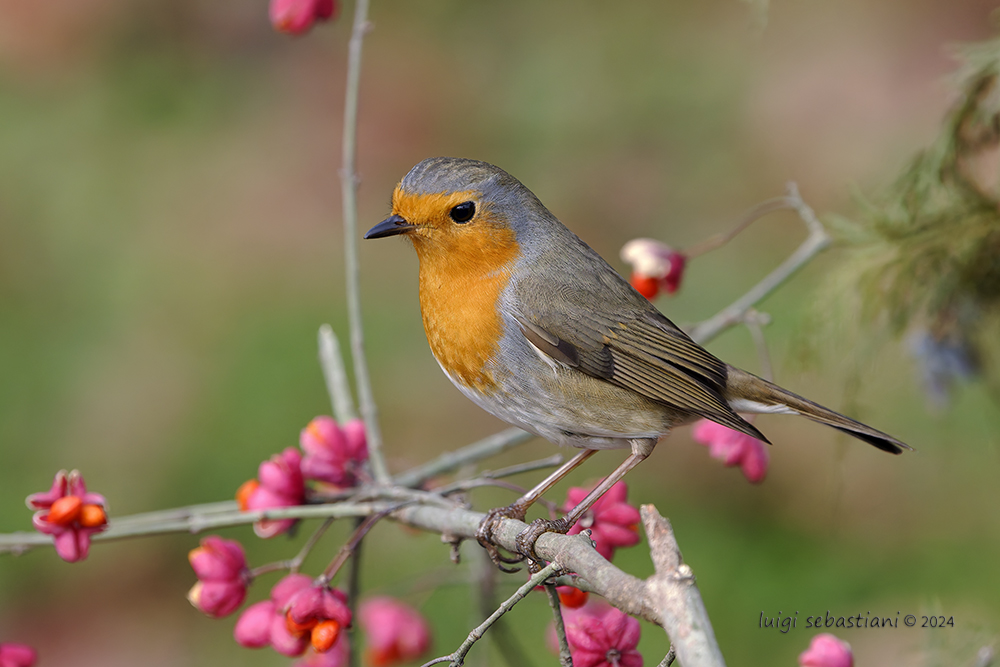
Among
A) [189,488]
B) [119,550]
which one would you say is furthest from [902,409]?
[119,550]

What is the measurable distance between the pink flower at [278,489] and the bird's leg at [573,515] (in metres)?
0.49

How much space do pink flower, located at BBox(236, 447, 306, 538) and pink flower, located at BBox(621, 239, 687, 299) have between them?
3.01 feet

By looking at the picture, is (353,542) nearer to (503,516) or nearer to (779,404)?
(503,516)

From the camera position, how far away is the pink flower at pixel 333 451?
1.97m

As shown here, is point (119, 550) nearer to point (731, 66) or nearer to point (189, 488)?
point (189, 488)

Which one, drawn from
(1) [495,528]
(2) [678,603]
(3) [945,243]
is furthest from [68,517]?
(3) [945,243]

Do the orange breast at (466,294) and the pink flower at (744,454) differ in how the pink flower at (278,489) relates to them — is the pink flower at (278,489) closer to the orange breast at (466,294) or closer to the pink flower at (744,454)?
the orange breast at (466,294)

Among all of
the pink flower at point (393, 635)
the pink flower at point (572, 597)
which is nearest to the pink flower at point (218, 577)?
the pink flower at point (393, 635)

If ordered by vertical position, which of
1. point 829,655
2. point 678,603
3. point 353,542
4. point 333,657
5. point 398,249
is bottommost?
point 829,655

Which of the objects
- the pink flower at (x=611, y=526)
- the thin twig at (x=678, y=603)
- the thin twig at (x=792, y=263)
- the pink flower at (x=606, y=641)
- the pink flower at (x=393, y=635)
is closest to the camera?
the thin twig at (x=678, y=603)

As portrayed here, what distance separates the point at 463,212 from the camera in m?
2.08

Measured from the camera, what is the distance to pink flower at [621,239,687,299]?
2275mm

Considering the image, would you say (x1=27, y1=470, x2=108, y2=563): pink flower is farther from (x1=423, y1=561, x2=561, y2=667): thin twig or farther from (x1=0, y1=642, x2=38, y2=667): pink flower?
(x1=423, y1=561, x2=561, y2=667): thin twig

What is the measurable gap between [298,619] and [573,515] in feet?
1.77
